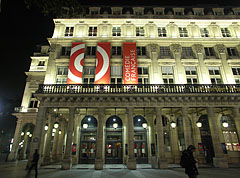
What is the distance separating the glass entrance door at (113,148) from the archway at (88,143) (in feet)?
5.46

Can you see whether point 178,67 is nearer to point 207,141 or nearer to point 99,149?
point 207,141

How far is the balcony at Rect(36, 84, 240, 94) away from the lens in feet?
52.5

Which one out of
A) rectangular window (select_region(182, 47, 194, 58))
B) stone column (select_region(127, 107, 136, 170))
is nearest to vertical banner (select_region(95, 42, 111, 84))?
stone column (select_region(127, 107, 136, 170))

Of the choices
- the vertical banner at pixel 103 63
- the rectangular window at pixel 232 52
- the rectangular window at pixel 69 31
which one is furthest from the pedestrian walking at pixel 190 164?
the rectangular window at pixel 69 31

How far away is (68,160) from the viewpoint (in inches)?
563

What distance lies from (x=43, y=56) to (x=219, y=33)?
2796 centimetres

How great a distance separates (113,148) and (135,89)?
7.67 metres

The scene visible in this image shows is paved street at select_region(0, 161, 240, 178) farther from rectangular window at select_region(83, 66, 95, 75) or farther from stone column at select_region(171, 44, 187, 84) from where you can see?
rectangular window at select_region(83, 66, 95, 75)

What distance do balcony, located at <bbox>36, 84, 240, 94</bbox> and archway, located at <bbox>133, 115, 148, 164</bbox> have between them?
493 cm

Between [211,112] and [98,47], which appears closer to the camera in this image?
[211,112]

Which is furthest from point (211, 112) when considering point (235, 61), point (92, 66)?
point (92, 66)

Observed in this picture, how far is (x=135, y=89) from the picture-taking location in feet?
54.3

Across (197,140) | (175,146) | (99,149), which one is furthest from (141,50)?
(99,149)

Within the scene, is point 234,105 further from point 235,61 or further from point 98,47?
point 98,47
